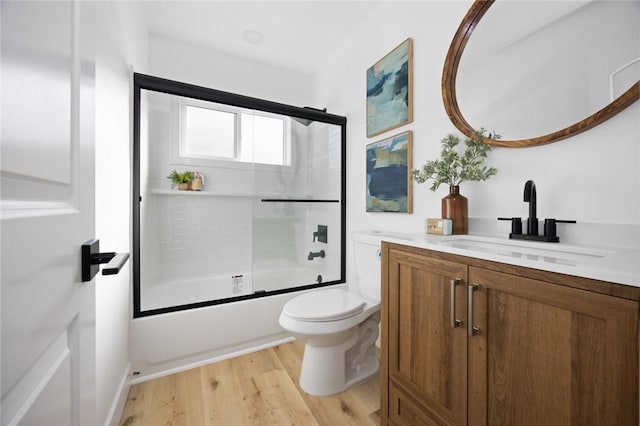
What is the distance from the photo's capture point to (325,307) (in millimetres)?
1386

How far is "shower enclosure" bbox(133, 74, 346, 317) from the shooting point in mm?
2115

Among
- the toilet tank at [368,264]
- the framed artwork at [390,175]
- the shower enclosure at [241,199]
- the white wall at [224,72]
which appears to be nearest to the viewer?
the toilet tank at [368,264]

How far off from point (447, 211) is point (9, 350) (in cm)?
136

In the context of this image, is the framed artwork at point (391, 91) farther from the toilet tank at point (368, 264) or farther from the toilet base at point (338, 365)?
the toilet base at point (338, 365)

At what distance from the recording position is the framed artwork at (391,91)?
1.61 meters

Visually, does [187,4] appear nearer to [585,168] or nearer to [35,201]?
[35,201]

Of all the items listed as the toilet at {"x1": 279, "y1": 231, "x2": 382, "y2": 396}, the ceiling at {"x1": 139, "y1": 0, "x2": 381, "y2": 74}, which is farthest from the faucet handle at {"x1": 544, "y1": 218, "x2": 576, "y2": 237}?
the ceiling at {"x1": 139, "y1": 0, "x2": 381, "y2": 74}

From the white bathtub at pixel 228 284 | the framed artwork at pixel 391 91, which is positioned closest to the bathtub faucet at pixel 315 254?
the white bathtub at pixel 228 284

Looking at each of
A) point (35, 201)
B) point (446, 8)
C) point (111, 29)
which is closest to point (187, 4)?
point (111, 29)

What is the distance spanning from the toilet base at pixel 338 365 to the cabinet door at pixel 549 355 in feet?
2.47

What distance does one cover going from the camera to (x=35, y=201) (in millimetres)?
337

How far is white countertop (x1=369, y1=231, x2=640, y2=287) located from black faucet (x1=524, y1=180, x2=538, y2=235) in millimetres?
57

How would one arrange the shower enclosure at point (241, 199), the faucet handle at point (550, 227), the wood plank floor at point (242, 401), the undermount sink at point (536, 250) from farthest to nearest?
the shower enclosure at point (241, 199) → the wood plank floor at point (242, 401) → the faucet handle at point (550, 227) → the undermount sink at point (536, 250)

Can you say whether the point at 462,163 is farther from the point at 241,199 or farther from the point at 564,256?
the point at 241,199
